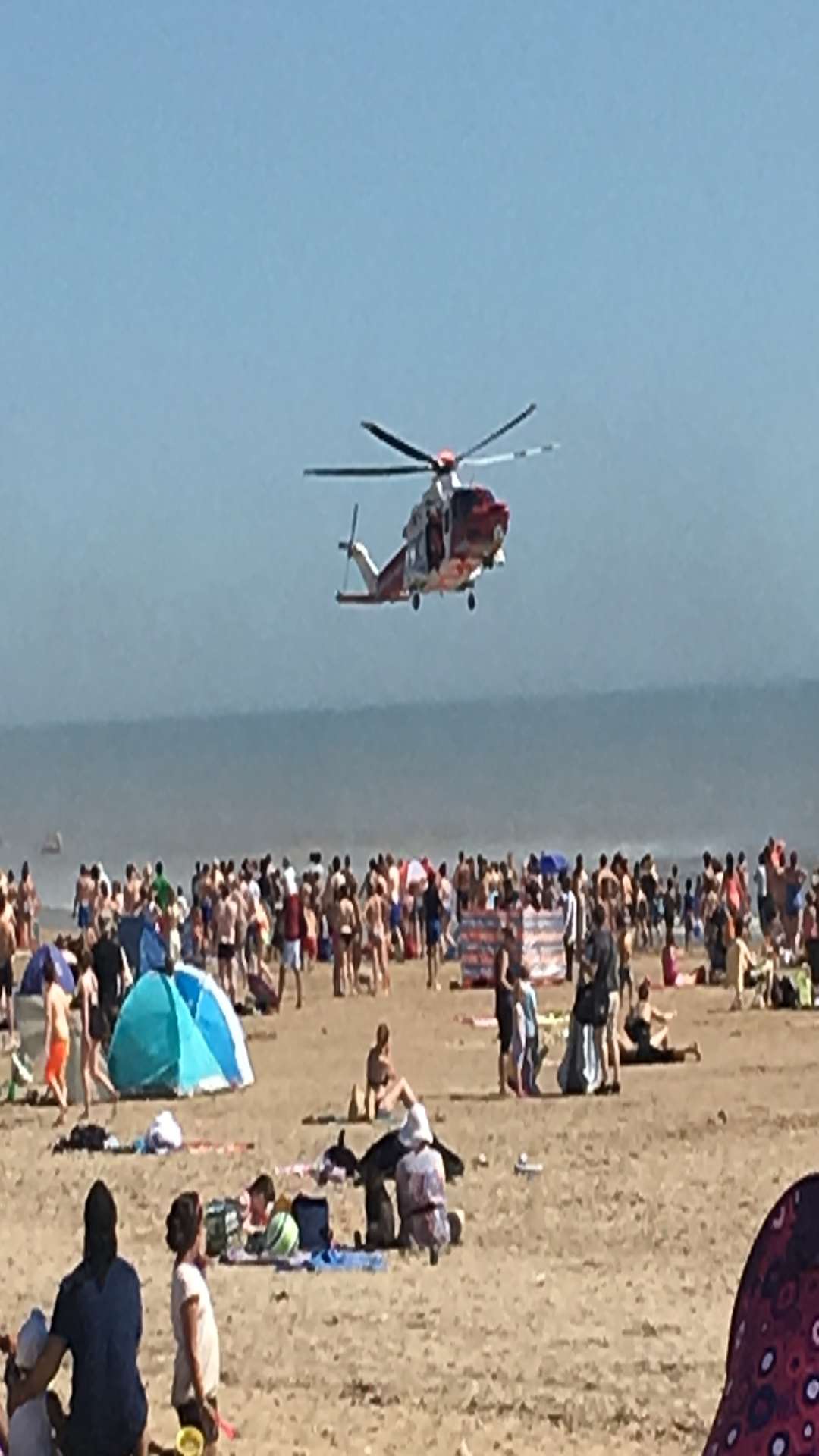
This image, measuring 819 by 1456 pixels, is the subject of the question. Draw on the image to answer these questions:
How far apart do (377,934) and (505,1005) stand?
950 centimetres

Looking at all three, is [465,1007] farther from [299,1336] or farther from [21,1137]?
[299,1336]

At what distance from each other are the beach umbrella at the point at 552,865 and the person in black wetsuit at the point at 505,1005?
47.4 ft

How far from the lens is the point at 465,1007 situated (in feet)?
84.7

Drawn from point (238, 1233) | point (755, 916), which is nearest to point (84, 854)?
point (755, 916)

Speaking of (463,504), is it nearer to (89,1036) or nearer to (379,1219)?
(89,1036)

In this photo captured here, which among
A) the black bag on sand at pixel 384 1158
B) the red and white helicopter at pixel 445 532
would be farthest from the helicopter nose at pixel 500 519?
the black bag on sand at pixel 384 1158

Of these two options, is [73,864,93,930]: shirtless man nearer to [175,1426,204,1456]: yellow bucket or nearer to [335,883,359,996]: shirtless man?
[335,883,359,996]: shirtless man

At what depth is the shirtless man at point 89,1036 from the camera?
18.5 metres

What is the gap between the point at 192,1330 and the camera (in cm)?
907

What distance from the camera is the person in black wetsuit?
18.4 m

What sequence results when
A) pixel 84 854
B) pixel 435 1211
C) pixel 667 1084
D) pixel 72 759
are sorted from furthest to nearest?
1. pixel 72 759
2. pixel 84 854
3. pixel 667 1084
4. pixel 435 1211

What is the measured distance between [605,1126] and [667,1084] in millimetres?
2261

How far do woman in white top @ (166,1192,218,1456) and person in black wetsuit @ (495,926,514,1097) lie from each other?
30.3ft

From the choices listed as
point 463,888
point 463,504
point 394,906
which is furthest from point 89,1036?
point 463,504
